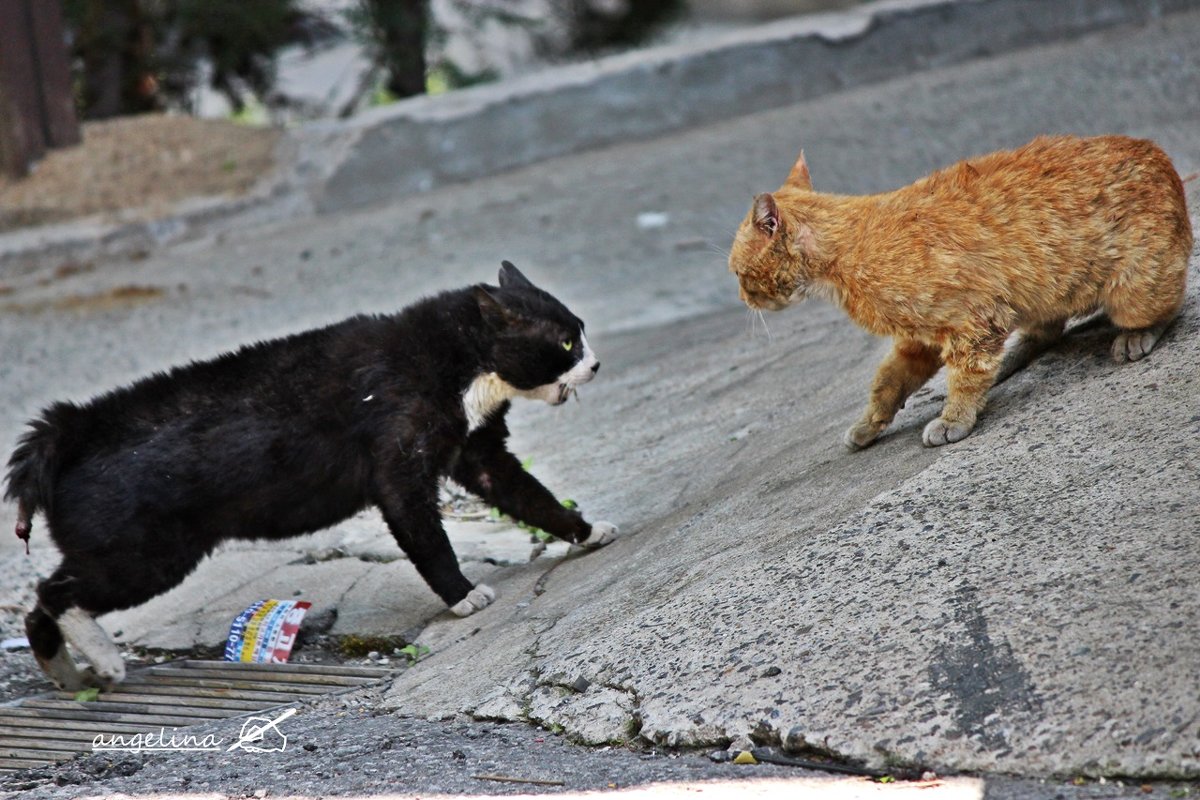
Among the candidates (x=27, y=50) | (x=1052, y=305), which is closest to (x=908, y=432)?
(x=1052, y=305)

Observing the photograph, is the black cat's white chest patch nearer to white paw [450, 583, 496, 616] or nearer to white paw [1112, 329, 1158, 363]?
white paw [450, 583, 496, 616]

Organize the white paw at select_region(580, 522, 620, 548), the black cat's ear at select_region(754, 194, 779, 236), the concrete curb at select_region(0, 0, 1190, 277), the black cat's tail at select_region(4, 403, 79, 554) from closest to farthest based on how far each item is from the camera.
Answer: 1. the black cat's ear at select_region(754, 194, 779, 236)
2. the black cat's tail at select_region(4, 403, 79, 554)
3. the white paw at select_region(580, 522, 620, 548)
4. the concrete curb at select_region(0, 0, 1190, 277)

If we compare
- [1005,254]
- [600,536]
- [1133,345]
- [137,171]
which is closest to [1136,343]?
[1133,345]

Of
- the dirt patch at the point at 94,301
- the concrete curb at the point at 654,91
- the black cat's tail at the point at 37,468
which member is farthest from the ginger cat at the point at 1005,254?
the concrete curb at the point at 654,91

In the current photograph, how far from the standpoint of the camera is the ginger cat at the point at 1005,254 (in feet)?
12.9

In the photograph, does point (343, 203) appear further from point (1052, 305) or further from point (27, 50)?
point (1052, 305)

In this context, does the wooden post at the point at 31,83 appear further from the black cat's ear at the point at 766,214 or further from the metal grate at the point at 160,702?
the black cat's ear at the point at 766,214

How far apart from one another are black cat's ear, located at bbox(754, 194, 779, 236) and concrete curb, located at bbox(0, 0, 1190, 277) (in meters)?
6.80

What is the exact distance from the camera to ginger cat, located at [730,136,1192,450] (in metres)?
3.92

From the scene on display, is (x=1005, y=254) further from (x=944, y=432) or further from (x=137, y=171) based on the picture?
(x=137, y=171)
